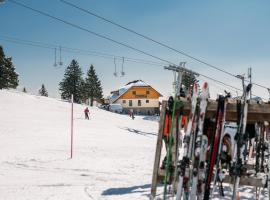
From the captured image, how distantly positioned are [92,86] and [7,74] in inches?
836

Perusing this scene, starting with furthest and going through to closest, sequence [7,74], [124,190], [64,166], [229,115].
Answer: [7,74], [64,166], [124,190], [229,115]

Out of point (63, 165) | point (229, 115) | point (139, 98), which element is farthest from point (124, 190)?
point (139, 98)

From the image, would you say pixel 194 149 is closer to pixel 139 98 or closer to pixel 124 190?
pixel 124 190

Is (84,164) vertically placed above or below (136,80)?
below

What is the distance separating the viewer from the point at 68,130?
33.6 m

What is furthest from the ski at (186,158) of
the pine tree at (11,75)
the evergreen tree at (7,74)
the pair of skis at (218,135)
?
the pine tree at (11,75)

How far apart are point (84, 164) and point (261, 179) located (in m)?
10.9

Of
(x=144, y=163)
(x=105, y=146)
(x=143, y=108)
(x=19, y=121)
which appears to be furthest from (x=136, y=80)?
(x=144, y=163)

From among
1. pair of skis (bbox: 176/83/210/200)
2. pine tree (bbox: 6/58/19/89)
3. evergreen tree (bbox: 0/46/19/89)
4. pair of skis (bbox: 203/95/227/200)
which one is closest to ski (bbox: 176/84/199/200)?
pair of skis (bbox: 176/83/210/200)

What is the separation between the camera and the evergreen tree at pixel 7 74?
79.8 m

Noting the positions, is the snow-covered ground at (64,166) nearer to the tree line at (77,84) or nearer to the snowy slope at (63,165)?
the snowy slope at (63,165)

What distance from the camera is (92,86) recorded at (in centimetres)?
9450

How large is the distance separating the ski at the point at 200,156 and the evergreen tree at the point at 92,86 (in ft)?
276

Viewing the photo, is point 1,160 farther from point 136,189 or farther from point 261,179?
point 261,179
